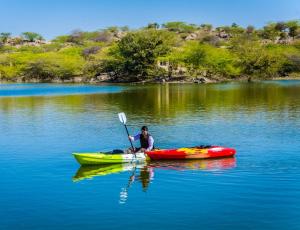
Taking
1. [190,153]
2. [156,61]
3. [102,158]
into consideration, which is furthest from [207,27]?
[102,158]

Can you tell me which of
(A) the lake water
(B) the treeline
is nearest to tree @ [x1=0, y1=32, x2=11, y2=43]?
(B) the treeline

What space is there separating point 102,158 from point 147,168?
2249mm

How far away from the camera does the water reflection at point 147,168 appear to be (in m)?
22.3

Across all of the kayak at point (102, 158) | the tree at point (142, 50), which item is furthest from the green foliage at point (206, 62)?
the kayak at point (102, 158)

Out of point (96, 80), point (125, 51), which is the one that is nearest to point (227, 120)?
point (125, 51)

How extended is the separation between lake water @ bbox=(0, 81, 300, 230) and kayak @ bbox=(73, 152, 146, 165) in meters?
0.38

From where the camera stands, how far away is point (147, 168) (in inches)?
933

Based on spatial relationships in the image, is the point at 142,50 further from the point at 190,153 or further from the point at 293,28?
the point at 190,153

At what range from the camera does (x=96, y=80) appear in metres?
119

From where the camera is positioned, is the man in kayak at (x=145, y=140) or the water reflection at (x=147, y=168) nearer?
the water reflection at (x=147, y=168)

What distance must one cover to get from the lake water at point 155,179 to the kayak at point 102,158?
38 cm

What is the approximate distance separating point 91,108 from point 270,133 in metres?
23.7

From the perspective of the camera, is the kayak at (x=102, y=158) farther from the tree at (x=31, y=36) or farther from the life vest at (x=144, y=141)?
the tree at (x=31, y=36)

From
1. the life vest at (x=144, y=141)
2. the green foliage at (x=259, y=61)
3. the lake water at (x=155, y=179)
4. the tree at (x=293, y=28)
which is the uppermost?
the tree at (x=293, y=28)
